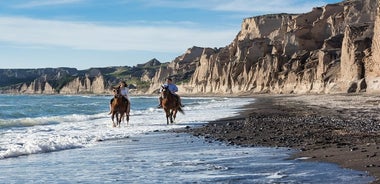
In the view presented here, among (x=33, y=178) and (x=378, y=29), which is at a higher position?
(x=378, y=29)

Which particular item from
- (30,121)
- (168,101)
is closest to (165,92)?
(168,101)

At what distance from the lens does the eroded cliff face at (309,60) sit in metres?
64.6

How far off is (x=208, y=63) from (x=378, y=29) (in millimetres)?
87560

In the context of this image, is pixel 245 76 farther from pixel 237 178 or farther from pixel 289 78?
pixel 237 178

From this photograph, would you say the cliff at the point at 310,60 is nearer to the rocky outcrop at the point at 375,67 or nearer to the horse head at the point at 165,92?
the rocky outcrop at the point at 375,67

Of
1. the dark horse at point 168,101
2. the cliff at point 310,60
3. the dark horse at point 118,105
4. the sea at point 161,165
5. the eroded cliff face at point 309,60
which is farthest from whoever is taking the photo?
the eroded cliff face at point 309,60

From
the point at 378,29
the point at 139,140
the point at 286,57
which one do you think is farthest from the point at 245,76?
the point at 139,140

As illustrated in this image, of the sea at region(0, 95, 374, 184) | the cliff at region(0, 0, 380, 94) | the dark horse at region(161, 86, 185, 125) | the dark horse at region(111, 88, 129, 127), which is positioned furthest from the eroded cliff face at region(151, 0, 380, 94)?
the sea at region(0, 95, 374, 184)

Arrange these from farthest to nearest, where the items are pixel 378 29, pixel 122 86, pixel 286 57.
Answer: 1. pixel 286 57
2. pixel 378 29
3. pixel 122 86

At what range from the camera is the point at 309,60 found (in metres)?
91.5

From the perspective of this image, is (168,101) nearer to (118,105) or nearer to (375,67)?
(118,105)

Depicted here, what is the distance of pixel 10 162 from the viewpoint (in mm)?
10930

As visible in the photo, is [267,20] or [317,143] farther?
[267,20]

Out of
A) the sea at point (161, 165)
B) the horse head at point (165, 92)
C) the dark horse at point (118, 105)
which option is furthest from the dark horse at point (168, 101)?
the sea at point (161, 165)
